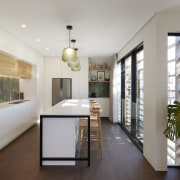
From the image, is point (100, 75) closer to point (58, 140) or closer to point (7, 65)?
point (7, 65)

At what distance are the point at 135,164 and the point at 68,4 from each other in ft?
9.71

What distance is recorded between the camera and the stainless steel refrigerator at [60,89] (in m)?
7.58

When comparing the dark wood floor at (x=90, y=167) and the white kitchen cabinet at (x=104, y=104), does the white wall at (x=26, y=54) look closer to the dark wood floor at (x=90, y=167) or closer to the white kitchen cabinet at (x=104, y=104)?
the dark wood floor at (x=90, y=167)

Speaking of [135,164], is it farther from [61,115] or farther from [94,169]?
[61,115]

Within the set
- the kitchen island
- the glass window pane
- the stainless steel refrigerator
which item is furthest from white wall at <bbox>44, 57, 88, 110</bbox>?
the glass window pane

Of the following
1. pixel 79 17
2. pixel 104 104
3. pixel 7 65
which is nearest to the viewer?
pixel 79 17

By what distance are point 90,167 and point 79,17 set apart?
269 centimetres

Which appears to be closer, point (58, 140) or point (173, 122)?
point (173, 122)

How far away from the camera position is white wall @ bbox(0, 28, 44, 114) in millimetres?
4125

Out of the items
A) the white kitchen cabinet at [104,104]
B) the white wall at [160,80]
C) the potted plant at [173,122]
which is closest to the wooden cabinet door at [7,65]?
the white wall at [160,80]

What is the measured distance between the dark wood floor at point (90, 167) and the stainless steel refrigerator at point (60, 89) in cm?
337

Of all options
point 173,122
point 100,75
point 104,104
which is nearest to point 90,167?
point 173,122

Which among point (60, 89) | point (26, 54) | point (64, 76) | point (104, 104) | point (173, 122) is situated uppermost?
point (26, 54)

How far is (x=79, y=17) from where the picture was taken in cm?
334
